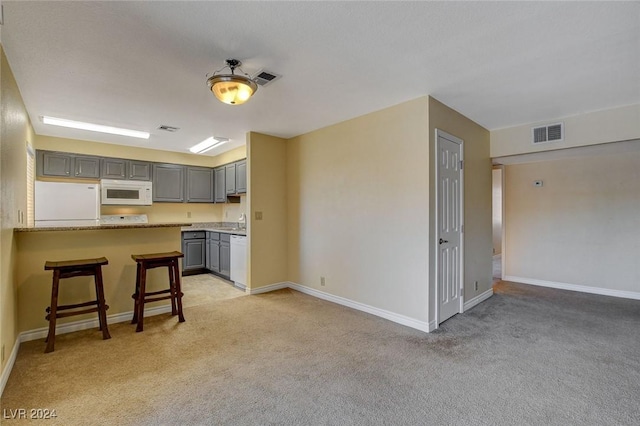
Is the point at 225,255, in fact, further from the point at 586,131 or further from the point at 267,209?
the point at 586,131

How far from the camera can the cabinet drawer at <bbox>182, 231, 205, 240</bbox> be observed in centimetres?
584

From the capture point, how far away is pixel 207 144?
5363mm

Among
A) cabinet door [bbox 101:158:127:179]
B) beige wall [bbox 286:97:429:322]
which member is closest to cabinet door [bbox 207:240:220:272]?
beige wall [bbox 286:97:429:322]

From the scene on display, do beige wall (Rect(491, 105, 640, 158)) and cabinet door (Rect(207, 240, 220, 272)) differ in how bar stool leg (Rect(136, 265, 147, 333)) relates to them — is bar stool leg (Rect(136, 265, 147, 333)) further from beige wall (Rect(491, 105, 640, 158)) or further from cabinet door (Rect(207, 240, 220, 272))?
beige wall (Rect(491, 105, 640, 158))

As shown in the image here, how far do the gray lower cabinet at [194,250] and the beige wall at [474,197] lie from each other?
475cm

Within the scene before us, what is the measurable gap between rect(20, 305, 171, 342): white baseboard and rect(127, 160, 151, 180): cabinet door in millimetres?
3001

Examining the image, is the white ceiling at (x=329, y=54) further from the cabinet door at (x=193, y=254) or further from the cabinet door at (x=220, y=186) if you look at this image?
the cabinet door at (x=193, y=254)

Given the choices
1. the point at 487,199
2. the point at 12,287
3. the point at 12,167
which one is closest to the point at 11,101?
the point at 12,167

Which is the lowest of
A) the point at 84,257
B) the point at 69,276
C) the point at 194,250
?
the point at 194,250

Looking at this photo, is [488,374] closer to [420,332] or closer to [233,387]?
[420,332]

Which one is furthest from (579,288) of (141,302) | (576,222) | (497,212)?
(141,302)

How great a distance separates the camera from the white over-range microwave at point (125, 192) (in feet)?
17.0

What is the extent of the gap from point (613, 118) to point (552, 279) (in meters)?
2.71

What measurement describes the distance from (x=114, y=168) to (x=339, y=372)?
17.3 feet
